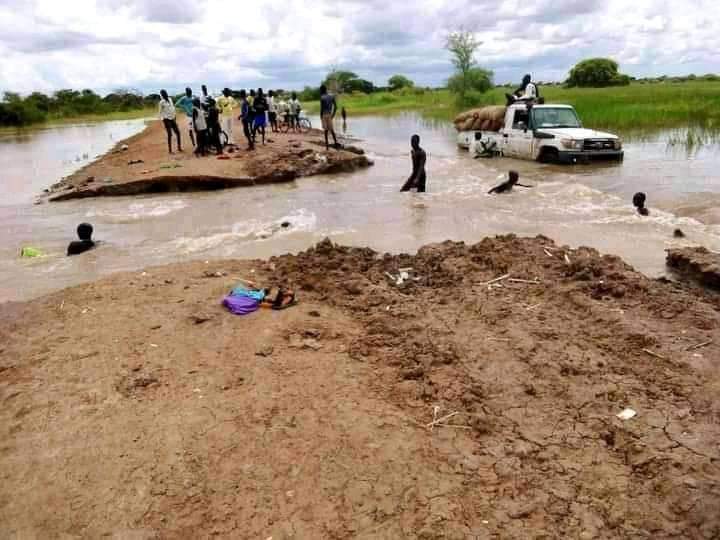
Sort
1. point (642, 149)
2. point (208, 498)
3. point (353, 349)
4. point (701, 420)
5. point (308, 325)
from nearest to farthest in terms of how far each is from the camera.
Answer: point (208, 498)
point (701, 420)
point (353, 349)
point (308, 325)
point (642, 149)

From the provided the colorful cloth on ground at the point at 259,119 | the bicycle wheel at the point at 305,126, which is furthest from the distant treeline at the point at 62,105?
the colorful cloth on ground at the point at 259,119

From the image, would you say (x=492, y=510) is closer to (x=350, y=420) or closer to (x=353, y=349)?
(x=350, y=420)

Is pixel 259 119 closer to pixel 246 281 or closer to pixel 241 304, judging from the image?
pixel 246 281

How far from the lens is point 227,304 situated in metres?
5.89

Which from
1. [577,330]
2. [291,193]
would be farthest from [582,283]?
[291,193]

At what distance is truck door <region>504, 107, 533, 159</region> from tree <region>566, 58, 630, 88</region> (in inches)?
2001

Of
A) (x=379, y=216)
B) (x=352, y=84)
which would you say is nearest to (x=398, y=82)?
(x=352, y=84)

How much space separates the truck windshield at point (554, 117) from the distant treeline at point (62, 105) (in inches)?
1587

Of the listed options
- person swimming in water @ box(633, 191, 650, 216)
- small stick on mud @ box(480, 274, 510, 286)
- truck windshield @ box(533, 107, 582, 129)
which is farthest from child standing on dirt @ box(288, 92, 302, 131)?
small stick on mud @ box(480, 274, 510, 286)

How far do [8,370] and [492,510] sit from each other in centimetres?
407

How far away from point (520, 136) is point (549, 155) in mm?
1175

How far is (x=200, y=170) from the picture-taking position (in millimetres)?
15492

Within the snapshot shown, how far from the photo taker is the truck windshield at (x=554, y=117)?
52.0 feet

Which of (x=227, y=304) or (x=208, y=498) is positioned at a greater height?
(x=227, y=304)
